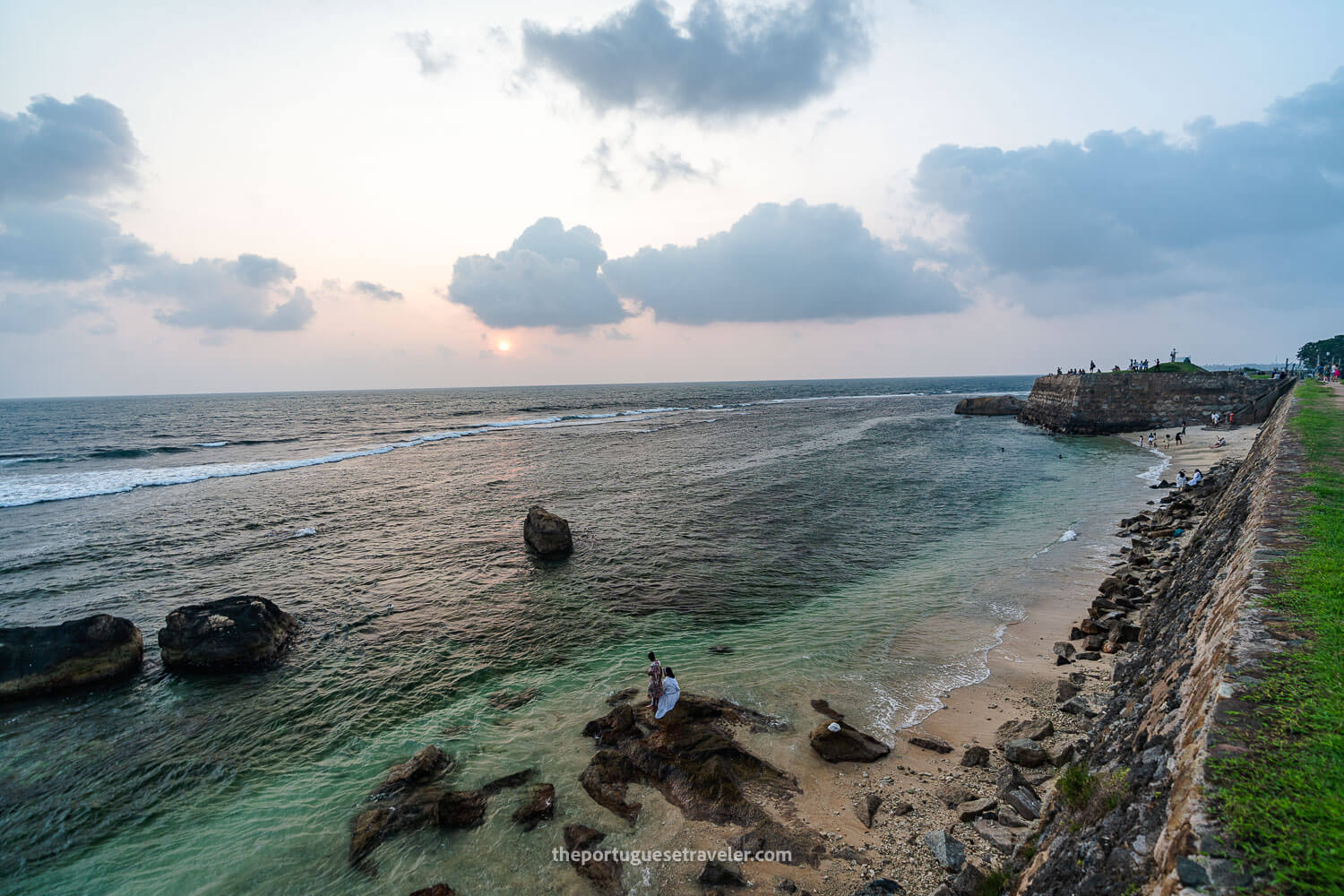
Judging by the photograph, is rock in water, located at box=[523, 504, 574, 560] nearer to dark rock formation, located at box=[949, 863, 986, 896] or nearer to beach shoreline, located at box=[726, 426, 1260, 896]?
beach shoreline, located at box=[726, 426, 1260, 896]

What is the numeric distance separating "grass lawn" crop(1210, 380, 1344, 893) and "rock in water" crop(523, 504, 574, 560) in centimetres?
2376

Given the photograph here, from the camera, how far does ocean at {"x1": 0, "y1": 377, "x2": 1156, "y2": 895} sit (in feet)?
35.0

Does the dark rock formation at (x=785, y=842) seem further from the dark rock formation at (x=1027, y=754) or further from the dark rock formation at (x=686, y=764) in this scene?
the dark rock formation at (x=1027, y=754)

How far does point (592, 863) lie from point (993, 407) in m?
114

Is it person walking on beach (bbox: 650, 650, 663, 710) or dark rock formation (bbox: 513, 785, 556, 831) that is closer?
dark rock formation (bbox: 513, 785, 556, 831)

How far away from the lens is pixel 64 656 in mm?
15562

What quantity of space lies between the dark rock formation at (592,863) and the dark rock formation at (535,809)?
0.62 m

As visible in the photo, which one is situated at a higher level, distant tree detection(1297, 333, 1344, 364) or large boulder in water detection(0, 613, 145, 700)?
distant tree detection(1297, 333, 1344, 364)

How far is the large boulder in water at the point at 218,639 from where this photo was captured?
1648 cm

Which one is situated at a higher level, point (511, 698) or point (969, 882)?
point (969, 882)

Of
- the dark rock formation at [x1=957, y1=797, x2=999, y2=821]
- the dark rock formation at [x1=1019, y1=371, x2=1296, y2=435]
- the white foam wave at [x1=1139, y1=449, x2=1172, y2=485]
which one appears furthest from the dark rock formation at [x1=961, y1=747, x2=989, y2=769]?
the dark rock formation at [x1=1019, y1=371, x2=1296, y2=435]

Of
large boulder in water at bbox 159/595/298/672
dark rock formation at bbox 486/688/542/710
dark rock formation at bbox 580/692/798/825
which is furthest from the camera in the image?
large boulder in water at bbox 159/595/298/672

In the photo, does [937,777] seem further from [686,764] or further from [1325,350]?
[1325,350]

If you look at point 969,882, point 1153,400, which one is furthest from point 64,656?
point 1153,400
